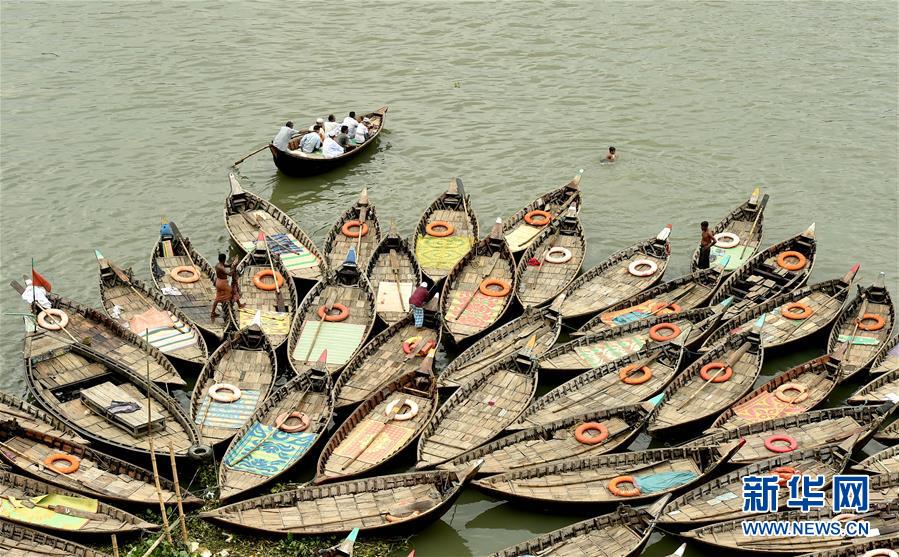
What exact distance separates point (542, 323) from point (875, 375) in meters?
7.76

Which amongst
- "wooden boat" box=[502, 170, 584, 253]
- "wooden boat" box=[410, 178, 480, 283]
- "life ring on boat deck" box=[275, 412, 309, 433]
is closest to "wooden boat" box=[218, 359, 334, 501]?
"life ring on boat deck" box=[275, 412, 309, 433]

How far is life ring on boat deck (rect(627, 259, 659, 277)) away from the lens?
28.1 metres

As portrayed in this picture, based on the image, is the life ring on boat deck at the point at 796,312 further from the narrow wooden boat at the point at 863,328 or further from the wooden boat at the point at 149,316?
the wooden boat at the point at 149,316

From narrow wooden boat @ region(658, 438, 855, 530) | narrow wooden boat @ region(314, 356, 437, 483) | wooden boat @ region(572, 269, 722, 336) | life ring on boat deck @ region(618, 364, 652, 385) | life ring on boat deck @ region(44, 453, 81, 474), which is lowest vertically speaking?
narrow wooden boat @ region(658, 438, 855, 530)

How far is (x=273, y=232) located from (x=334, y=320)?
5.18 m

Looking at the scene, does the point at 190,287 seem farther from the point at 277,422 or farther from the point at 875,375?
the point at 875,375

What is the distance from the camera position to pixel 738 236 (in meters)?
29.7

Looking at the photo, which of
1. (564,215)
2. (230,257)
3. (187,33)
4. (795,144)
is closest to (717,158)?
(795,144)

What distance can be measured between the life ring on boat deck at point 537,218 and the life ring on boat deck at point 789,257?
650 centimetres

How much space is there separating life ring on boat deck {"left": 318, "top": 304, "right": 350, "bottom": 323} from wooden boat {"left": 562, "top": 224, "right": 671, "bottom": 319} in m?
5.44

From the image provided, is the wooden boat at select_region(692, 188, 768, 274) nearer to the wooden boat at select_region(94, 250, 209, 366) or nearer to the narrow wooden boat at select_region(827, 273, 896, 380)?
the narrow wooden boat at select_region(827, 273, 896, 380)

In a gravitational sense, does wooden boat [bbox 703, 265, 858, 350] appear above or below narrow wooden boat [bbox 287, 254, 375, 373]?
below

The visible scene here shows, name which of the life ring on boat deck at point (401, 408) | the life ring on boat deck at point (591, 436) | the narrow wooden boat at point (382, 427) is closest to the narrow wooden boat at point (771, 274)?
the life ring on boat deck at point (591, 436)

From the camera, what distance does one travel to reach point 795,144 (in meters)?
36.4
